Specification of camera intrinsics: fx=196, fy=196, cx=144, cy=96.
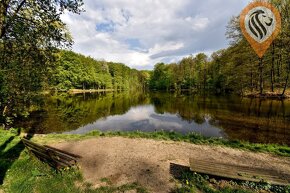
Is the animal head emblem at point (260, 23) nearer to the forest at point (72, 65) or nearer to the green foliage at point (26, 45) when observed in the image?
the forest at point (72, 65)

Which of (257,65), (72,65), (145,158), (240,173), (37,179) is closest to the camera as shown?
(240,173)

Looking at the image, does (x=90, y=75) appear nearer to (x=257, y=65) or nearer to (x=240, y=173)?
(x=257, y=65)

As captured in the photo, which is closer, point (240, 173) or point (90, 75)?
point (240, 173)

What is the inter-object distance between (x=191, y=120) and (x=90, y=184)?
14588mm

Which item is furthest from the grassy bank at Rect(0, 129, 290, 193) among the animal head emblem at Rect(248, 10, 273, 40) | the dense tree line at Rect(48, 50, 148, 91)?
the dense tree line at Rect(48, 50, 148, 91)

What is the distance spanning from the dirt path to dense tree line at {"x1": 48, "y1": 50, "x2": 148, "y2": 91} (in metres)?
34.4

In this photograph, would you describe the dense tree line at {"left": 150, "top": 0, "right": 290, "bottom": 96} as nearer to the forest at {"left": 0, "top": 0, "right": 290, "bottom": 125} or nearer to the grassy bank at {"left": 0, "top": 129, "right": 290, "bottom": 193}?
the forest at {"left": 0, "top": 0, "right": 290, "bottom": 125}

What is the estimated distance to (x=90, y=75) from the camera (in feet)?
277

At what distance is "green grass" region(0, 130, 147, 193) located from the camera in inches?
252

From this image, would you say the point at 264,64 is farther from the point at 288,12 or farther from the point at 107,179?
the point at 107,179

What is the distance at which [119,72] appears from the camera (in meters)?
116

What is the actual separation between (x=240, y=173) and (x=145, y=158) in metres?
3.82

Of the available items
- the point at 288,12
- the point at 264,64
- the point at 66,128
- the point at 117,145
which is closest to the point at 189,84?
the point at 264,64

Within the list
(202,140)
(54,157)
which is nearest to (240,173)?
(202,140)
